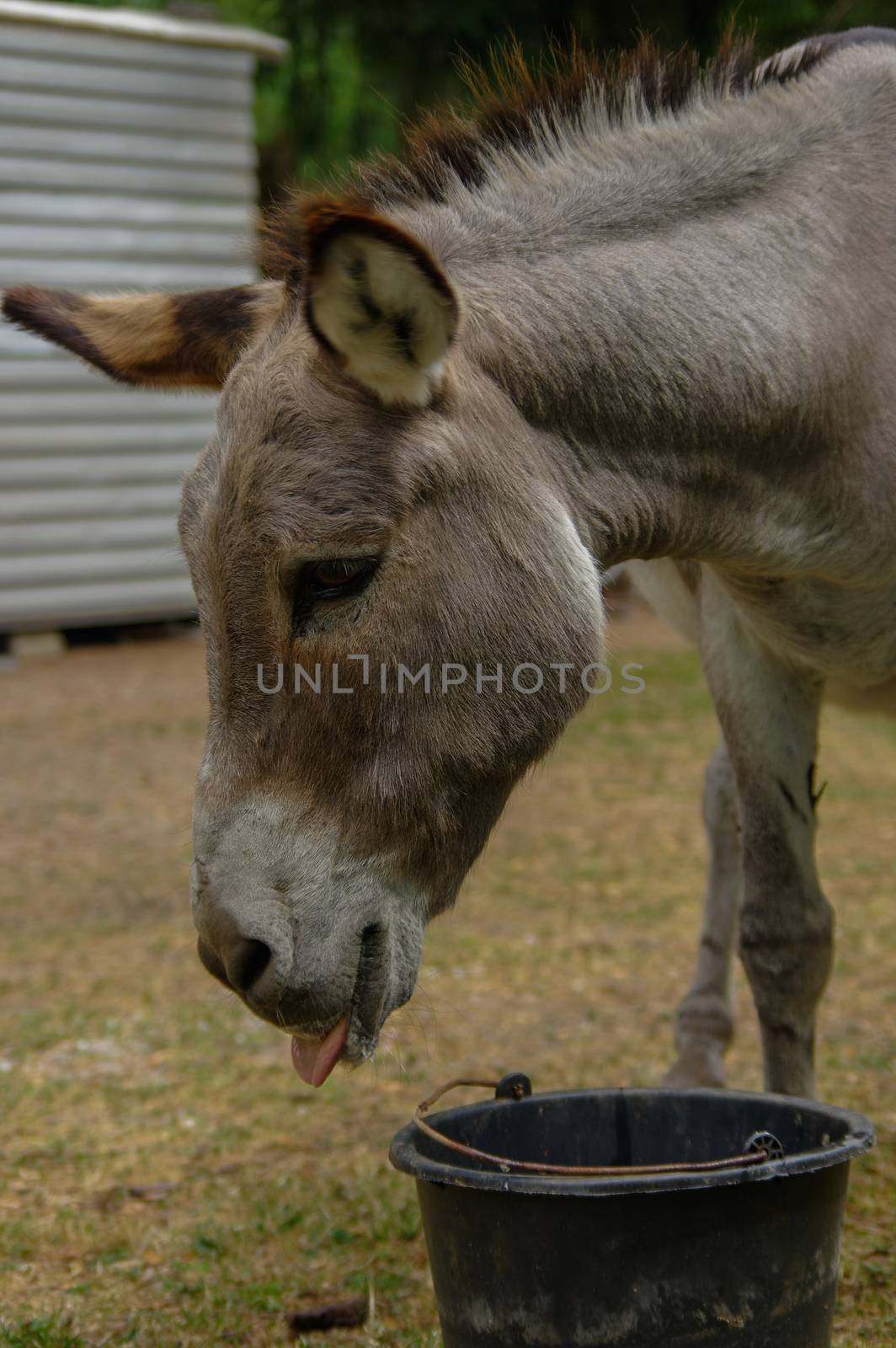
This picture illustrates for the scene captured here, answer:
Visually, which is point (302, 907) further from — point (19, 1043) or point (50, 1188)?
point (19, 1043)

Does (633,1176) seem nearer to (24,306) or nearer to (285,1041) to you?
(24,306)

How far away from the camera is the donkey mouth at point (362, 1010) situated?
7.54 feet

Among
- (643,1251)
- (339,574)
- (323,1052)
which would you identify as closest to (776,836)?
(643,1251)

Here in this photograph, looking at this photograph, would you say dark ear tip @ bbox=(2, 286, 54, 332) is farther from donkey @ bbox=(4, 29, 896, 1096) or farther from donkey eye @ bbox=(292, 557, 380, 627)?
donkey eye @ bbox=(292, 557, 380, 627)

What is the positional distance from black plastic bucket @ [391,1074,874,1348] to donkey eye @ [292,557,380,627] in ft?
2.98

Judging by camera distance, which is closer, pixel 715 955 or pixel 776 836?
pixel 776 836

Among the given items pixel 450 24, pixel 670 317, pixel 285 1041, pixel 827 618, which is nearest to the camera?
pixel 670 317

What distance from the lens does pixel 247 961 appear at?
2.21m

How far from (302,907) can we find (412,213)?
1207 mm

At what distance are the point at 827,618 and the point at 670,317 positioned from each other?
2.37 ft

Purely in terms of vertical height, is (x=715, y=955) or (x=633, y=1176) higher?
(x=633, y=1176)

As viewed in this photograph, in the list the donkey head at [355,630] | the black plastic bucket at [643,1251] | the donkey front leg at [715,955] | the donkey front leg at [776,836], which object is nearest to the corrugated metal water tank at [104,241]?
the donkey front leg at [715,955]

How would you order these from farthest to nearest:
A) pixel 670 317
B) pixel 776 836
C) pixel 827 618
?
pixel 776 836 < pixel 827 618 < pixel 670 317

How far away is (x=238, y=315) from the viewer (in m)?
2.60
